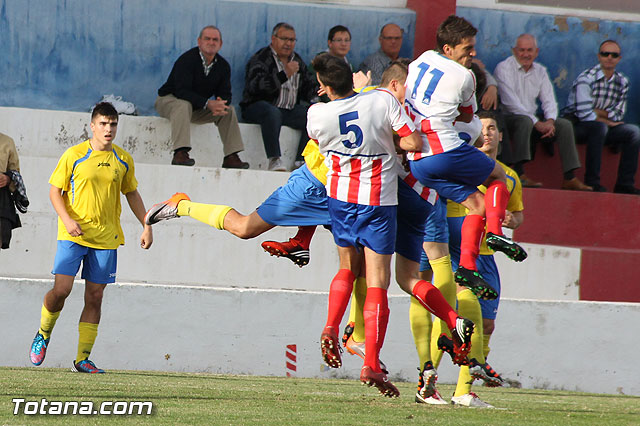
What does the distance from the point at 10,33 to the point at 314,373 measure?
20.7ft

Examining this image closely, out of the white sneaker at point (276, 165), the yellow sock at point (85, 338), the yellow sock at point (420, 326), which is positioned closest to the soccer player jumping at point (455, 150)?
the yellow sock at point (420, 326)

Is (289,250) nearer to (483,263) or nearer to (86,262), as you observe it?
(483,263)

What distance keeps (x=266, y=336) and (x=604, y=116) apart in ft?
18.6

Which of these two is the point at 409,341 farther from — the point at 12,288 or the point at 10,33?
the point at 10,33

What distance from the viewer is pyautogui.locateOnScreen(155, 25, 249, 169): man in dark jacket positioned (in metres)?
11.0

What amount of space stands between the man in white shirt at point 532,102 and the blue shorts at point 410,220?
18.7 ft

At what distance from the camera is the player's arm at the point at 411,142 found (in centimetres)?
582

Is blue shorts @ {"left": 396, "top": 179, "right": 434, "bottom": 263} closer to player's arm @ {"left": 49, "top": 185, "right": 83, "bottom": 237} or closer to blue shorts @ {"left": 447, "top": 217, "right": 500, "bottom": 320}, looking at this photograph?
blue shorts @ {"left": 447, "top": 217, "right": 500, "bottom": 320}

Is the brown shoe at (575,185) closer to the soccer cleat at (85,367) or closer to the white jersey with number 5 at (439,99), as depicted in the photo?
the white jersey with number 5 at (439,99)

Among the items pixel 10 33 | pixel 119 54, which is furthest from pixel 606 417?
pixel 10 33

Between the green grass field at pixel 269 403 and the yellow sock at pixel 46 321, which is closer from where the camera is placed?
the green grass field at pixel 269 403

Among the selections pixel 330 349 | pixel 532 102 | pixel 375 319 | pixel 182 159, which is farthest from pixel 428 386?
pixel 532 102

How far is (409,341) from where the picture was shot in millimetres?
9516

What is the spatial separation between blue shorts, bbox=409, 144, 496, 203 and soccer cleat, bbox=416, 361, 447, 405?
1.16 metres
